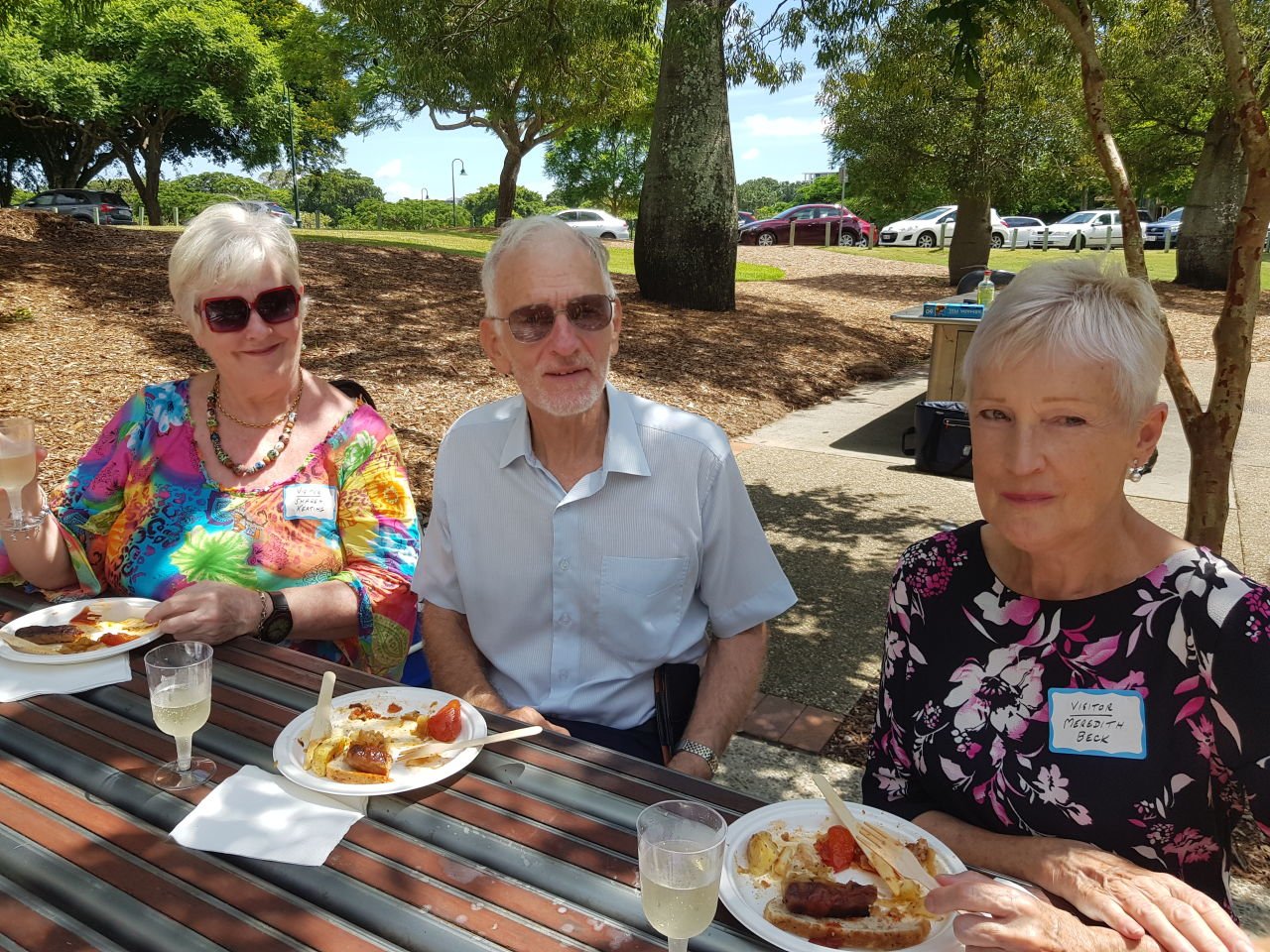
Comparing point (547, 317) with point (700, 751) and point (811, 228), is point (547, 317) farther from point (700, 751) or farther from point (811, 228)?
point (811, 228)

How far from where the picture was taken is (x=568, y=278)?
7.50 ft

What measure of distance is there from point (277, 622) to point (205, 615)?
8.5 inches

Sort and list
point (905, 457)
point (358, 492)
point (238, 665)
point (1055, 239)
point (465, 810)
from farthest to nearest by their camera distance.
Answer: point (1055, 239) < point (905, 457) < point (358, 492) < point (238, 665) < point (465, 810)

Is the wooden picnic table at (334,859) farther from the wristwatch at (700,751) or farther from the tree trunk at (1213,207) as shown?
the tree trunk at (1213,207)

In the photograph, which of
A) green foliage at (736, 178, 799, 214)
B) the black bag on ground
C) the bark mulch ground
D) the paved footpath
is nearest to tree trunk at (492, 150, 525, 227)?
the bark mulch ground

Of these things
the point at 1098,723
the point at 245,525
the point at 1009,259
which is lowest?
the point at 1098,723

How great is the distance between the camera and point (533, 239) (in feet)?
7.57

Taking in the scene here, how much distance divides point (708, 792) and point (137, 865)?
0.90 meters

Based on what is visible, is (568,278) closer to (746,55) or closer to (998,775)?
(998,775)

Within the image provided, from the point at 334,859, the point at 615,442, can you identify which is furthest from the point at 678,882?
the point at 615,442

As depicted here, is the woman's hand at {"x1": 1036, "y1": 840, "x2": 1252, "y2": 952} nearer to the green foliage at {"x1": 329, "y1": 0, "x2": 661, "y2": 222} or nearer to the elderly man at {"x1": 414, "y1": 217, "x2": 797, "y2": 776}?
the elderly man at {"x1": 414, "y1": 217, "x2": 797, "y2": 776}

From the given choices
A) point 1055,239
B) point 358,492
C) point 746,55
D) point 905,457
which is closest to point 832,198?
point 1055,239

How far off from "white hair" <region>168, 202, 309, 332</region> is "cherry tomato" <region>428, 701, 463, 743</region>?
1530 mm

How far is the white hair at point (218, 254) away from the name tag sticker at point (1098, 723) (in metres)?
2.31
